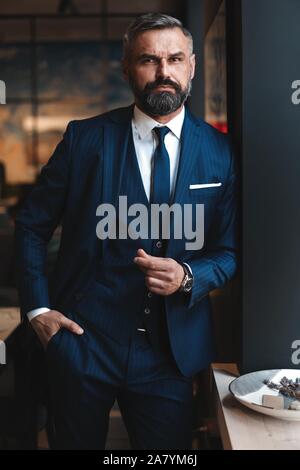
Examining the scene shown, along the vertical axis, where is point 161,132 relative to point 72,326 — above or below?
above

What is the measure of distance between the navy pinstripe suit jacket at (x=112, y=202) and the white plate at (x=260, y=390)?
0.59 ft

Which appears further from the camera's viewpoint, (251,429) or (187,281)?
(187,281)

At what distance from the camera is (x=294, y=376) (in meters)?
1.79

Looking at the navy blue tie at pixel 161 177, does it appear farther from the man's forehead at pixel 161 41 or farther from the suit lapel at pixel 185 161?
the man's forehead at pixel 161 41

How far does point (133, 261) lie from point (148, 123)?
389 millimetres

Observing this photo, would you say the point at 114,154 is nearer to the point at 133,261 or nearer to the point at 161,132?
the point at 161,132

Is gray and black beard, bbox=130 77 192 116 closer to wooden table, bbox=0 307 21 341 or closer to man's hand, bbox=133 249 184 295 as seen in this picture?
man's hand, bbox=133 249 184 295

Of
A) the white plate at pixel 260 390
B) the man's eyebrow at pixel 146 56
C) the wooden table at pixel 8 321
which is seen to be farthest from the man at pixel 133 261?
the wooden table at pixel 8 321

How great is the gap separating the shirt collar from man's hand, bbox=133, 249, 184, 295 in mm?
377

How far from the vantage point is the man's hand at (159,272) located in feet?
5.36

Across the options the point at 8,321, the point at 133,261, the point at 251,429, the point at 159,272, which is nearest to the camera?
the point at 251,429

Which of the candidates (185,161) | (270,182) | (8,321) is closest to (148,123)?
(185,161)

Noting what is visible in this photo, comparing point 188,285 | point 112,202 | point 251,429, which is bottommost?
point 251,429

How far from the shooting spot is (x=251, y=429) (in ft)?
5.02
